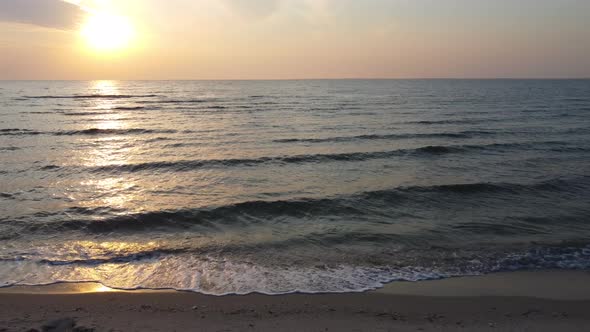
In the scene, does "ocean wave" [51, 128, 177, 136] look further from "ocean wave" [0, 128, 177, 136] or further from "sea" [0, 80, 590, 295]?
"sea" [0, 80, 590, 295]

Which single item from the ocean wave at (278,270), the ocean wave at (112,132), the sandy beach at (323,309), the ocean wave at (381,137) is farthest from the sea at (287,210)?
the ocean wave at (112,132)

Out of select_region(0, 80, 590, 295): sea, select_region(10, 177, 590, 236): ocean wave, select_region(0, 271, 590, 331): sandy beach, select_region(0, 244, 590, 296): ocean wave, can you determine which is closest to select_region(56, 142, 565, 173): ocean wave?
select_region(0, 80, 590, 295): sea

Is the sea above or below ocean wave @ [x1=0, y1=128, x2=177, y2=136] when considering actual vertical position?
below

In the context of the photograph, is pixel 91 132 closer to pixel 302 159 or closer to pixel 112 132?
pixel 112 132

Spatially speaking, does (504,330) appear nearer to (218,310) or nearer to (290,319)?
(290,319)

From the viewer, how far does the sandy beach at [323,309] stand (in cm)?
588

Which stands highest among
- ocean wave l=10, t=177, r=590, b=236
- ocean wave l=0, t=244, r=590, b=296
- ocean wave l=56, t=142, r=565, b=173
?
ocean wave l=56, t=142, r=565, b=173

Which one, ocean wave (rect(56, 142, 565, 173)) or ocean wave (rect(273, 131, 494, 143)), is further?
ocean wave (rect(273, 131, 494, 143))

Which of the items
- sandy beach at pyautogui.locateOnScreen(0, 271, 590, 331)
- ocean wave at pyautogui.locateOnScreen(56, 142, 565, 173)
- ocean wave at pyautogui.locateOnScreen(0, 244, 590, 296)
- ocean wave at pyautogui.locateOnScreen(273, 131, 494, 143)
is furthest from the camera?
ocean wave at pyautogui.locateOnScreen(273, 131, 494, 143)

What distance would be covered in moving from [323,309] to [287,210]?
577cm

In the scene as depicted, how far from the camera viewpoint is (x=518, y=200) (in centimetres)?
1318

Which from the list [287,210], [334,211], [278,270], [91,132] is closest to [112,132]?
[91,132]

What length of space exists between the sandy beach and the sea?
0.42 meters

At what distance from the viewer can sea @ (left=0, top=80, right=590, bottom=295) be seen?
26.9 feet
